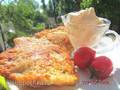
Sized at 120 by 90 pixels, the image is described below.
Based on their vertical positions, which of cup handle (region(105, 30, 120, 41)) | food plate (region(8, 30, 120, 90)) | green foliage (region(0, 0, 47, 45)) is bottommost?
green foliage (region(0, 0, 47, 45))

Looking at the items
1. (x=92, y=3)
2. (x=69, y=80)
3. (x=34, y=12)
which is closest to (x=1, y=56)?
(x=69, y=80)

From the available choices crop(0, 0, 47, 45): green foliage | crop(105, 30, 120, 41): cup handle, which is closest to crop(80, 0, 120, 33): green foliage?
crop(0, 0, 47, 45): green foliage

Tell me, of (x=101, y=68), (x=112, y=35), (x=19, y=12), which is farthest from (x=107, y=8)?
(x=101, y=68)

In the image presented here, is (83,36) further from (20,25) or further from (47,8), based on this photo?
(20,25)

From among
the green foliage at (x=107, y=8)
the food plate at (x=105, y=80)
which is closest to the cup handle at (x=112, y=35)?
the food plate at (x=105, y=80)

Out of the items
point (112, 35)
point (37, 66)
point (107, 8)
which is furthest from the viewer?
point (107, 8)

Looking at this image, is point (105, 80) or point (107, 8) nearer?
point (105, 80)

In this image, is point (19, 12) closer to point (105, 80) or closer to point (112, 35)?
point (112, 35)

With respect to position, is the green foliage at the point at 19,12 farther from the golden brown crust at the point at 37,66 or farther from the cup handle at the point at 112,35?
the golden brown crust at the point at 37,66

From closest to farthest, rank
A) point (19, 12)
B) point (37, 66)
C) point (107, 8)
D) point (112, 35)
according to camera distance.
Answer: point (37, 66) → point (112, 35) → point (107, 8) → point (19, 12)

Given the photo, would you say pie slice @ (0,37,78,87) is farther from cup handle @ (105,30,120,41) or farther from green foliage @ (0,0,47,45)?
green foliage @ (0,0,47,45)
